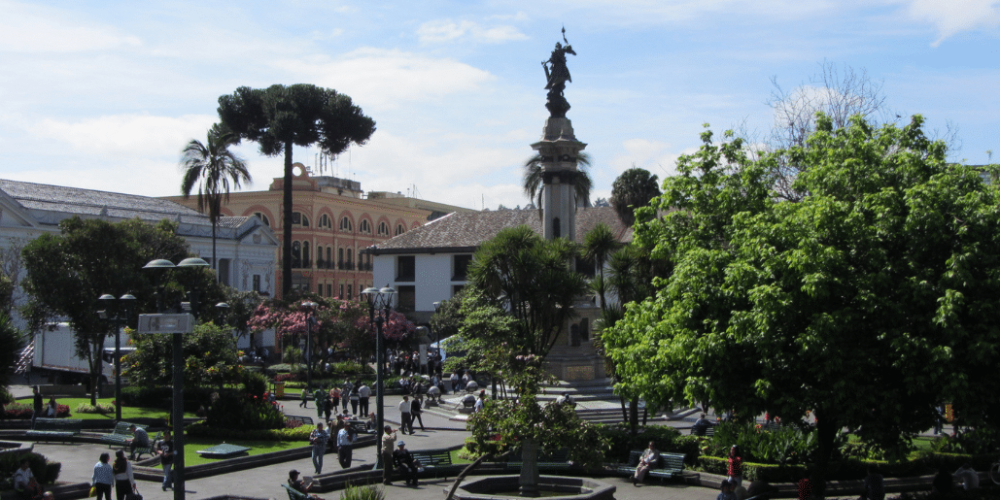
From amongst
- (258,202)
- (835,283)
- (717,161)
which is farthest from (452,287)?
(835,283)

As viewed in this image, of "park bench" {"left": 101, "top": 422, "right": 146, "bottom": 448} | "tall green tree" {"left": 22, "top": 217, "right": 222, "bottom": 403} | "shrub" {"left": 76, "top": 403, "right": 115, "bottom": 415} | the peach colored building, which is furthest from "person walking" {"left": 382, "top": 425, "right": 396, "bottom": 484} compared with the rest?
the peach colored building

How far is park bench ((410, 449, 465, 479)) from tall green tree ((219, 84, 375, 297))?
31323mm

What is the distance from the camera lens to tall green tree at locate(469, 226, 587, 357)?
3066cm

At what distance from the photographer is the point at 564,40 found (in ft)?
120

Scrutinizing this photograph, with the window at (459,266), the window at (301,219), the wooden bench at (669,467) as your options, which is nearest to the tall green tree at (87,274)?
the wooden bench at (669,467)

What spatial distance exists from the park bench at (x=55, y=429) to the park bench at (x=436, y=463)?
1072 cm

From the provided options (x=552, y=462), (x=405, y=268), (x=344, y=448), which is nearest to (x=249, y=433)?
(x=344, y=448)

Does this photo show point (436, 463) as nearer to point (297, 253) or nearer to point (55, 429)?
point (55, 429)

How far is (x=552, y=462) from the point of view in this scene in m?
19.9

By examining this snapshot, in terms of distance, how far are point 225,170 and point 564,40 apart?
18.2m

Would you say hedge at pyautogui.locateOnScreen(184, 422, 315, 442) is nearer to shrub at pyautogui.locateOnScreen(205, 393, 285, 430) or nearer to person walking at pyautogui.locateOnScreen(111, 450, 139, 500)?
shrub at pyautogui.locateOnScreen(205, 393, 285, 430)

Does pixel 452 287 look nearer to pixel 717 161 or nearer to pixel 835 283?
pixel 717 161

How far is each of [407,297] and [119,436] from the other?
116ft

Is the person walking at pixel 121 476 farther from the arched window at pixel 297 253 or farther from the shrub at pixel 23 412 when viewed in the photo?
the arched window at pixel 297 253
